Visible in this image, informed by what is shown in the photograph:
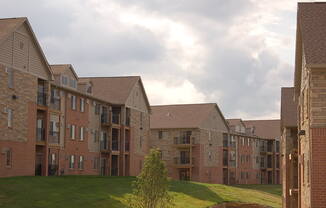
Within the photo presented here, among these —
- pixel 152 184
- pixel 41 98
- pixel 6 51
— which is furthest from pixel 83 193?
pixel 6 51

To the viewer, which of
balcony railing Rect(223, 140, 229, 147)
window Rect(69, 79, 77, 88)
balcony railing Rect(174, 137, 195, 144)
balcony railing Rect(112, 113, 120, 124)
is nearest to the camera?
window Rect(69, 79, 77, 88)

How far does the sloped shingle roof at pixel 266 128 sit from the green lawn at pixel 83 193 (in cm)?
5993

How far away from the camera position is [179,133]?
84.1 m

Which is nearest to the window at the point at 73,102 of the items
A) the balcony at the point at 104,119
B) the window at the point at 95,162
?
the balcony at the point at 104,119

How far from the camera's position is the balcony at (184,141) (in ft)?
273

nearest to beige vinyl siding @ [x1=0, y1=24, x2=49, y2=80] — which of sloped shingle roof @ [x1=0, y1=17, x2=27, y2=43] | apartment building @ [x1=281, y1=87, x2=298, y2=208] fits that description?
sloped shingle roof @ [x1=0, y1=17, x2=27, y2=43]

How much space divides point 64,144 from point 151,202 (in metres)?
24.0

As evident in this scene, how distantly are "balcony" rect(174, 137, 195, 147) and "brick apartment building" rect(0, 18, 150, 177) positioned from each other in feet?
34.9

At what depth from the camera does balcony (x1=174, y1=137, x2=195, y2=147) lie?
3270 inches

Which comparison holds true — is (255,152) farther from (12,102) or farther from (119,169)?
(12,102)

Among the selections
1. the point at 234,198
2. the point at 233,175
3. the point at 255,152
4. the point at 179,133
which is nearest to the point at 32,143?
the point at 234,198

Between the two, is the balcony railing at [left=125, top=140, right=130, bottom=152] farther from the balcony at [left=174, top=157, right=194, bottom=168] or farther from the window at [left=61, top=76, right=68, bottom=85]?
the balcony at [left=174, top=157, right=194, bottom=168]

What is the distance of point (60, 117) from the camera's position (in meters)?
53.5

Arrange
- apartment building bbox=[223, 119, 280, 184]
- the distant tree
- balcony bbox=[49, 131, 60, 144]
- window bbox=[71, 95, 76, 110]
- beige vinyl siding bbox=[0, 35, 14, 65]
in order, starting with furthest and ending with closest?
apartment building bbox=[223, 119, 280, 184] < window bbox=[71, 95, 76, 110] < balcony bbox=[49, 131, 60, 144] < beige vinyl siding bbox=[0, 35, 14, 65] < the distant tree
